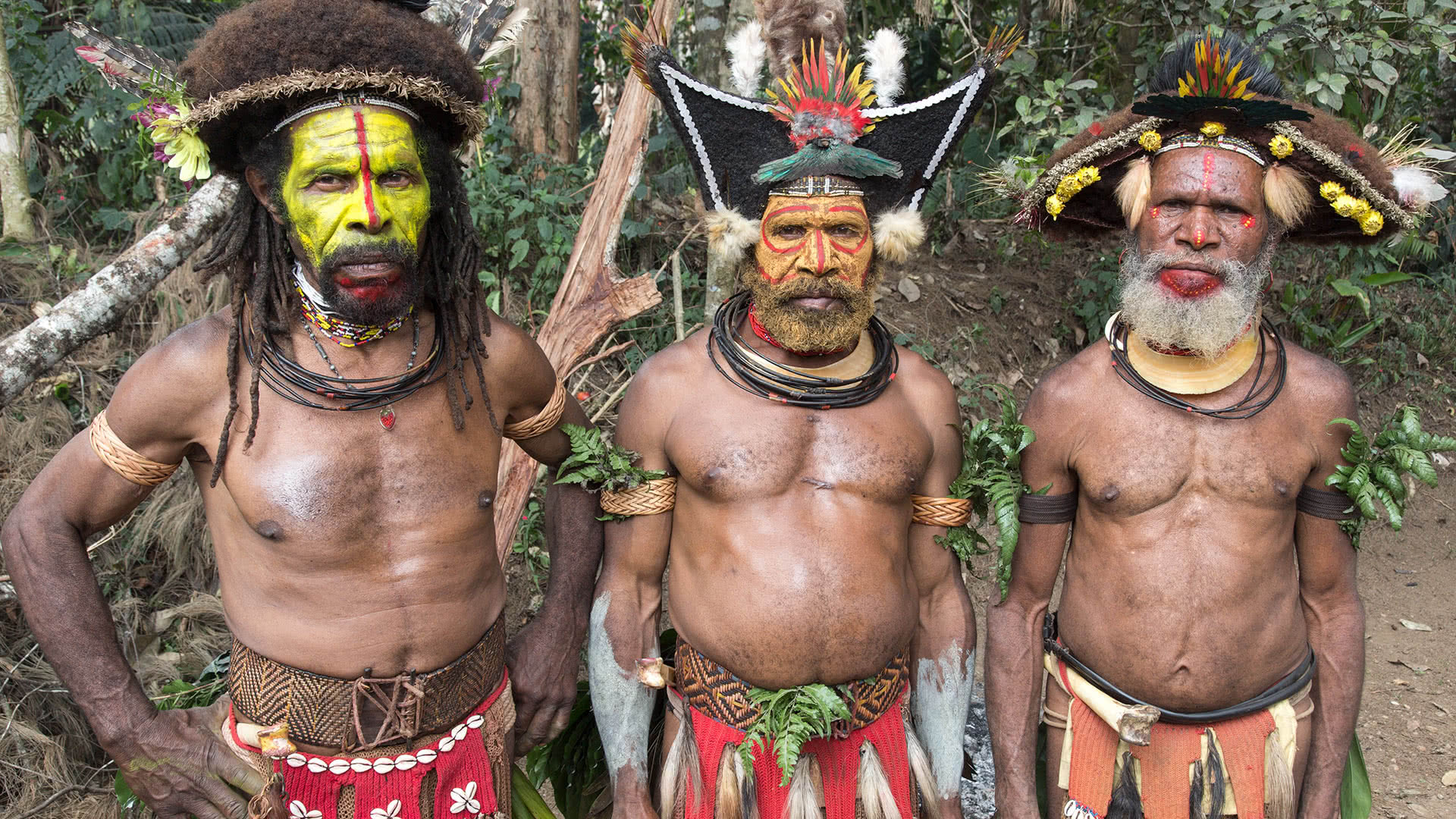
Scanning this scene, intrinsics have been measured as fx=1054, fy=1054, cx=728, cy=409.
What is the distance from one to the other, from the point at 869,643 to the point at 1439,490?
7.04m

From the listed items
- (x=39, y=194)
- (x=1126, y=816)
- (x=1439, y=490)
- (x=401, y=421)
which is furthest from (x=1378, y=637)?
(x=39, y=194)

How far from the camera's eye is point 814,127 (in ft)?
10.0

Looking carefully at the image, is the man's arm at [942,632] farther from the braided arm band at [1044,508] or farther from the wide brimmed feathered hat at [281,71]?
the wide brimmed feathered hat at [281,71]

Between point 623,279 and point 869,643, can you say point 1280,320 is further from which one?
point 869,643

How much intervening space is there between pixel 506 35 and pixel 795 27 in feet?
2.96

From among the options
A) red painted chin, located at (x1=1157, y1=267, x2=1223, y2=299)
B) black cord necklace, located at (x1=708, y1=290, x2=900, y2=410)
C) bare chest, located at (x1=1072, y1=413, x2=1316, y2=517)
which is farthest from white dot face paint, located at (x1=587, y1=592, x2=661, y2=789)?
red painted chin, located at (x1=1157, y1=267, x2=1223, y2=299)

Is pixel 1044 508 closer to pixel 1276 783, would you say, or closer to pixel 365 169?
pixel 1276 783

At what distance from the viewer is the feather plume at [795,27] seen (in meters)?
3.29

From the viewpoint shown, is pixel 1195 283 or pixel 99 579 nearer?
pixel 1195 283

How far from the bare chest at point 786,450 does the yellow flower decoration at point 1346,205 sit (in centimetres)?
139

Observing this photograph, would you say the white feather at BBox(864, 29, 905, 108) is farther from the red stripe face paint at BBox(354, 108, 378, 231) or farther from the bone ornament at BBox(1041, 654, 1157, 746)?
the bone ornament at BBox(1041, 654, 1157, 746)

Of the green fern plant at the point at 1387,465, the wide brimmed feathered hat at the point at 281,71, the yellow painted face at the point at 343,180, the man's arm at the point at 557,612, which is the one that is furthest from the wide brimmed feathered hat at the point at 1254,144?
the yellow painted face at the point at 343,180

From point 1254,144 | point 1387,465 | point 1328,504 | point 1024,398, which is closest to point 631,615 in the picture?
point 1328,504

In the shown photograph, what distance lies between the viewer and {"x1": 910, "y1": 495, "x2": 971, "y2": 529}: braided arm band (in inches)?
123
